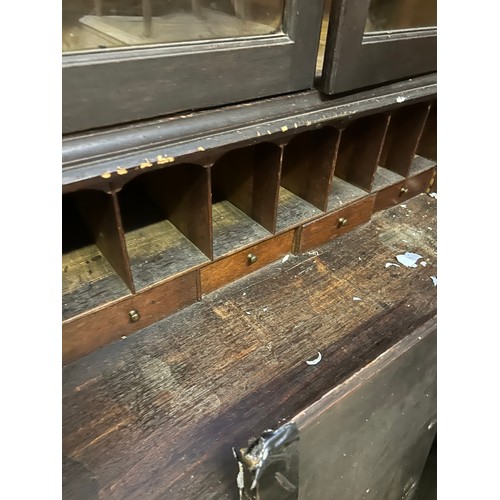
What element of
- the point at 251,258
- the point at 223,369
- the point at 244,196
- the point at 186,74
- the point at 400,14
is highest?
the point at 400,14

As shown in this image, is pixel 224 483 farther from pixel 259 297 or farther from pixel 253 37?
pixel 253 37

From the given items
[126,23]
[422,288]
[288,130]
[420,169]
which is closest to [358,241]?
[422,288]

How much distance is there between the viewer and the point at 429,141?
1297mm

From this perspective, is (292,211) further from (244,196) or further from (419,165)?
(419,165)

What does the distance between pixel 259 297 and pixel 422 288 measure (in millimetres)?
384

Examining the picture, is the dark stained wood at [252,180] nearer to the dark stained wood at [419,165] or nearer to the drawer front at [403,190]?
the drawer front at [403,190]

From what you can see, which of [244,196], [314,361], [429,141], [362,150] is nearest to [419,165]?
[429,141]

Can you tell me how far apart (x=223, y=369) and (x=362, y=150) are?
0.64 metres

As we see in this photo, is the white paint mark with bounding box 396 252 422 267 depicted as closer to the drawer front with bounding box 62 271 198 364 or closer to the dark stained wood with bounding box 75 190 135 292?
the drawer front with bounding box 62 271 198 364

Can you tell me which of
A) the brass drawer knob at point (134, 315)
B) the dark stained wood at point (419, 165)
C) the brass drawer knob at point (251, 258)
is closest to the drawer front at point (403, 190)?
the dark stained wood at point (419, 165)

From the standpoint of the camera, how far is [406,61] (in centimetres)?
91

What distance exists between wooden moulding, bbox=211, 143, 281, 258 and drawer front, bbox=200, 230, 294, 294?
0.10 ft

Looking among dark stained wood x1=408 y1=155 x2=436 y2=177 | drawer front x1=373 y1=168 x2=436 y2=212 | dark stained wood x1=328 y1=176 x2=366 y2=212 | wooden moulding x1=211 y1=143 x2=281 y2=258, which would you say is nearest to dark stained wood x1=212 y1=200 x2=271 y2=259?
wooden moulding x1=211 y1=143 x2=281 y2=258

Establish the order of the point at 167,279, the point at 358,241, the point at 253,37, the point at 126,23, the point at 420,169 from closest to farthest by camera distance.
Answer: the point at 126,23 < the point at 253,37 < the point at 167,279 < the point at 358,241 < the point at 420,169
